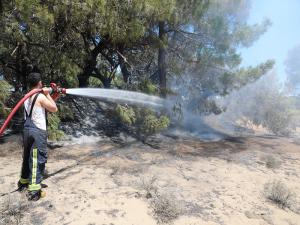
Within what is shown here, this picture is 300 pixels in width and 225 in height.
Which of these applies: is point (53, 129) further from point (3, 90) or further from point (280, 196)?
point (280, 196)

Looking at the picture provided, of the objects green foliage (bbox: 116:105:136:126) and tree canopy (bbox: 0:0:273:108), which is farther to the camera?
green foliage (bbox: 116:105:136:126)

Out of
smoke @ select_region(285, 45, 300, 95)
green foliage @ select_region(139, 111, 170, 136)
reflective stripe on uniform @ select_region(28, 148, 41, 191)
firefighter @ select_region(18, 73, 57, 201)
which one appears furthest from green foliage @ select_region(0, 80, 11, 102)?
smoke @ select_region(285, 45, 300, 95)

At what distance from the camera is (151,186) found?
4887 mm

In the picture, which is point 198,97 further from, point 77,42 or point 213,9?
point 77,42

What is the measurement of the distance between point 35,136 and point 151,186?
6.29 feet

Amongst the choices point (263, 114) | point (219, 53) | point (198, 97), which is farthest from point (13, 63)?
point (263, 114)

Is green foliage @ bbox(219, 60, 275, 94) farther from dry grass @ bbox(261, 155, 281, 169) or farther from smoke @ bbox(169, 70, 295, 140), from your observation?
dry grass @ bbox(261, 155, 281, 169)

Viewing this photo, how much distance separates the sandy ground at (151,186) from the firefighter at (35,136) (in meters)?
0.26

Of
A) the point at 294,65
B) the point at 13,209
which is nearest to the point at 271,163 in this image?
the point at 13,209

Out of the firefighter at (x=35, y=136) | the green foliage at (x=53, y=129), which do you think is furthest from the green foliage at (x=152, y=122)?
the firefighter at (x=35, y=136)

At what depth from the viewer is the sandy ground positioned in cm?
411

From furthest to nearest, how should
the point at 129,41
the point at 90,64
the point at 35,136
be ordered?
the point at 90,64, the point at 129,41, the point at 35,136

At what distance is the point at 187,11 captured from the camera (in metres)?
10.1

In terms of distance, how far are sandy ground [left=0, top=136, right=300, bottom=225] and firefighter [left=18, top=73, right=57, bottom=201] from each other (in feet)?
0.85
